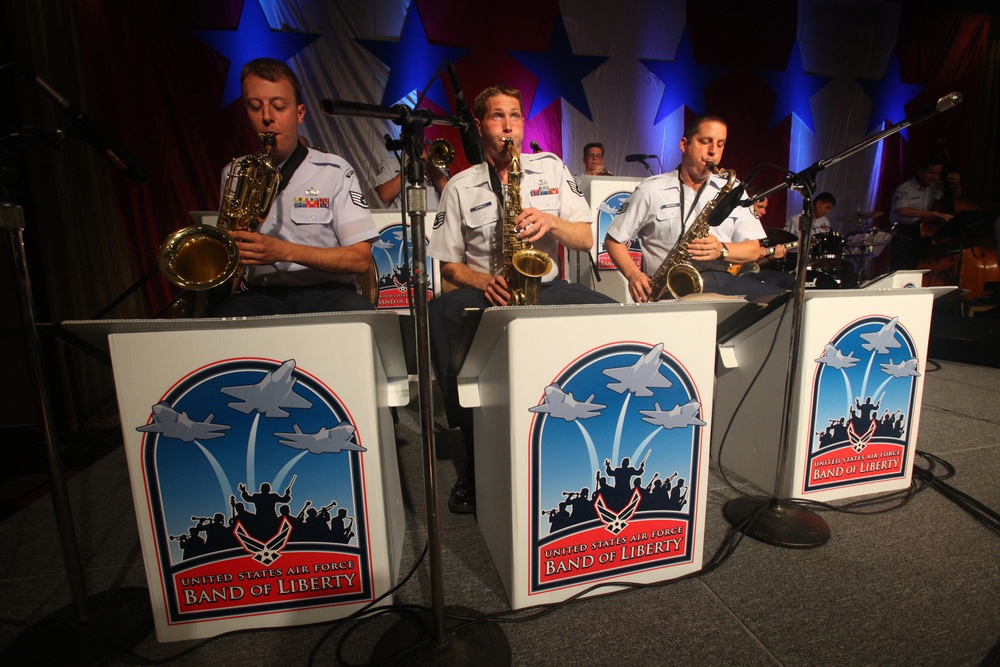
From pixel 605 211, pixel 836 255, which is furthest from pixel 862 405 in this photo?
pixel 836 255

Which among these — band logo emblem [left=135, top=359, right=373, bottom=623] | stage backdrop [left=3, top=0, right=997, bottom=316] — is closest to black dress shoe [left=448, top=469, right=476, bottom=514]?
band logo emblem [left=135, top=359, right=373, bottom=623]

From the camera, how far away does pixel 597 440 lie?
3.98 feet

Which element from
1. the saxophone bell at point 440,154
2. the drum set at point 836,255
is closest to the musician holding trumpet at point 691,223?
the drum set at point 836,255

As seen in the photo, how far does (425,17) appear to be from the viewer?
16.7 feet

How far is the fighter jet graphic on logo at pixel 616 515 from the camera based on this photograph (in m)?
1.24

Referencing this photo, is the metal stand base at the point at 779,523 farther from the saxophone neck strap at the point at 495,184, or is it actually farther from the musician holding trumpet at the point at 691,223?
the saxophone neck strap at the point at 495,184

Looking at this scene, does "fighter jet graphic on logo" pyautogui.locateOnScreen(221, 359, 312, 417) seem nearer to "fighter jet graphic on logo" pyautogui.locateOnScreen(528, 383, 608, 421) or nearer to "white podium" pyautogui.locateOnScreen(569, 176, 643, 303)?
"fighter jet graphic on logo" pyautogui.locateOnScreen(528, 383, 608, 421)

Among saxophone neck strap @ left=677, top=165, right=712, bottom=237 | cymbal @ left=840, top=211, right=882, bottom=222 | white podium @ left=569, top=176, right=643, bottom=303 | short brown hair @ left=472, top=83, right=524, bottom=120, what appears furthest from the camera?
cymbal @ left=840, top=211, right=882, bottom=222

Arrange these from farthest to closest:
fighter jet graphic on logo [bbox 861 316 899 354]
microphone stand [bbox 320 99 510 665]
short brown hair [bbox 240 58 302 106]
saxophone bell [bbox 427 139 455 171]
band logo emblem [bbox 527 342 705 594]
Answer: fighter jet graphic on logo [bbox 861 316 899 354] < short brown hair [bbox 240 58 302 106] < band logo emblem [bbox 527 342 705 594] < saxophone bell [bbox 427 139 455 171] < microphone stand [bbox 320 99 510 665]

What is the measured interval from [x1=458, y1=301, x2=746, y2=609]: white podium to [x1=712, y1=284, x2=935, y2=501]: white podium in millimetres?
593

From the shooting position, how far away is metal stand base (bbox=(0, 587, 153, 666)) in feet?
3.71

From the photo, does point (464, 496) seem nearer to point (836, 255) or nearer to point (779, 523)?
point (779, 523)

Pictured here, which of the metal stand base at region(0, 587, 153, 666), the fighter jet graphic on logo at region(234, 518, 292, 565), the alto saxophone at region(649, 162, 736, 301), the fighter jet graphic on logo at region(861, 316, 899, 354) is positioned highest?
the alto saxophone at region(649, 162, 736, 301)

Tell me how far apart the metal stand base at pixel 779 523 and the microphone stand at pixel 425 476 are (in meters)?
0.95
